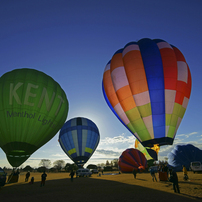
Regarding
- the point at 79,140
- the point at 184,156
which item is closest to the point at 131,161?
the point at 184,156

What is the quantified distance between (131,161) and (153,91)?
14510mm

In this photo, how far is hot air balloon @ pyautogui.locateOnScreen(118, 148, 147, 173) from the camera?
25.7m

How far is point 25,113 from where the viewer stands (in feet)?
50.4

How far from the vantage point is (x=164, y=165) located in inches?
517

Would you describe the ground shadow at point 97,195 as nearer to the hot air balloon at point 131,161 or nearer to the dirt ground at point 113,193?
the dirt ground at point 113,193

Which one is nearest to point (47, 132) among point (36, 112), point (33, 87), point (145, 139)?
point (36, 112)

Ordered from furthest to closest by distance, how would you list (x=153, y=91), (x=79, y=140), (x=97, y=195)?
(x=79, y=140)
(x=153, y=91)
(x=97, y=195)

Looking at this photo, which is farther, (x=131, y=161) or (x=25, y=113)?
(x=131, y=161)

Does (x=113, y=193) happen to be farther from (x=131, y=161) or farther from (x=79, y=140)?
(x=79, y=140)

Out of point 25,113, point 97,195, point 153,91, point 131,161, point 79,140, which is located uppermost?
point 153,91

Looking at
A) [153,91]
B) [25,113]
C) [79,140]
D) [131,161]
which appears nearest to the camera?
[25,113]

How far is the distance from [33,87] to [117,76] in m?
9.06

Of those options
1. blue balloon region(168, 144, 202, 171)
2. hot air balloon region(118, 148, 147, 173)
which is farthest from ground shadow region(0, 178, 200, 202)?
blue balloon region(168, 144, 202, 171)

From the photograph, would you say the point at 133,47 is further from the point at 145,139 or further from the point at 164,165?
the point at 164,165
